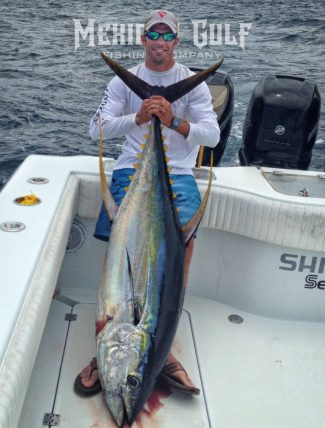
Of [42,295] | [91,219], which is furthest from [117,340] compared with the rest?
[91,219]

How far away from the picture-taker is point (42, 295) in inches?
70.0

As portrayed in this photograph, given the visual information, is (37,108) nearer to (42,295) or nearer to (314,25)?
(42,295)

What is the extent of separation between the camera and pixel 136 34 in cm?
1728

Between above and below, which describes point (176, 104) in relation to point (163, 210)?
above

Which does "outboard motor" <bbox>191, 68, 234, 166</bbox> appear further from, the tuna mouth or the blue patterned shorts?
the tuna mouth

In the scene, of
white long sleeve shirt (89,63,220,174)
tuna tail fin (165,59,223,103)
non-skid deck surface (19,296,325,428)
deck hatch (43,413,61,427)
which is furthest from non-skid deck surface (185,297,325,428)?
tuna tail fin (165,59,223,103)

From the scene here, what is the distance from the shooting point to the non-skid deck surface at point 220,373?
2.07m

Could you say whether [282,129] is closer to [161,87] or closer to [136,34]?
[161,87]

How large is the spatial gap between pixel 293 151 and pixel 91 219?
1.45 meters

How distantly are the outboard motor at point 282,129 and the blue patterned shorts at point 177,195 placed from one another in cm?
114

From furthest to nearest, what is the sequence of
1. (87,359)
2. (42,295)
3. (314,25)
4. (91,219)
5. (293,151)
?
(314,25) → (293,151) → (91,219) → (87,359) → (42,295)

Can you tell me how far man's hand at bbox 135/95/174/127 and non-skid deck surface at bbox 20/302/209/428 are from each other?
100cm

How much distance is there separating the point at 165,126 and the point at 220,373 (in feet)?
3.44

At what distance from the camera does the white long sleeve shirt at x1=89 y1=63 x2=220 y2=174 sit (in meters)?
2.38
